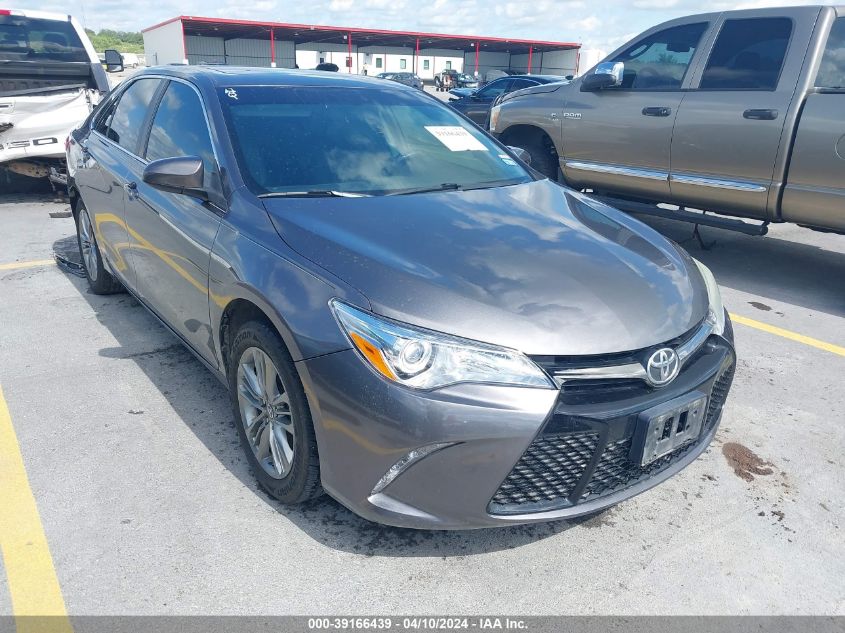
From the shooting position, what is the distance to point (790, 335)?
4.52m

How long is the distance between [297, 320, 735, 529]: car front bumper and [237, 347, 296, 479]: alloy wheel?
0.27 meters

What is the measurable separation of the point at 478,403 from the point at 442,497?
0.33 metres

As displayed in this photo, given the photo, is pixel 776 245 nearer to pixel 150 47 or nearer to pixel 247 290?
pixel 247 290

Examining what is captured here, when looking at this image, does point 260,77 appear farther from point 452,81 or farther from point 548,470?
point 452,81

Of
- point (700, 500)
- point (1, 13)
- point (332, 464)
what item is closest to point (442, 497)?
point (332, 464)

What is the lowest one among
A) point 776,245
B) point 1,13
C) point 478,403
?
point 776,245

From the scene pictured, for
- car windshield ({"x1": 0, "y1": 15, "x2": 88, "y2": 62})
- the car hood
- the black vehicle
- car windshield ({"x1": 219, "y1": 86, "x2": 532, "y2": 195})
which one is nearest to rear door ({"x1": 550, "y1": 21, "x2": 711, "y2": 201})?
car windshield ({"x1": 219, "y1": 86, "x2": 532, "y2": 195})

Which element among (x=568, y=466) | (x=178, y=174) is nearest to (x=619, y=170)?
(x=178, y=174)

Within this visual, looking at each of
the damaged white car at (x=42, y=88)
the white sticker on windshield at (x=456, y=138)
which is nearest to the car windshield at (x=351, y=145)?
the white sticker on windshield at (x=456, y=138)

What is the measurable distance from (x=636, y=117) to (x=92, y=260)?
175 inches

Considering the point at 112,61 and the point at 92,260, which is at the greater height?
the point at 112,61

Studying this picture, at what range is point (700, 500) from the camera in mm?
2779

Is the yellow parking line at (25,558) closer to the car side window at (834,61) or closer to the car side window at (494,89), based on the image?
the car side window at (834,61)

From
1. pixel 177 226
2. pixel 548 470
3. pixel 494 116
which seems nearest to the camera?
pixel 548 470
